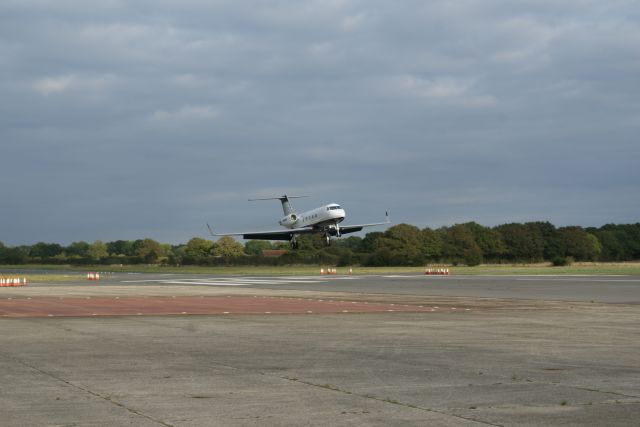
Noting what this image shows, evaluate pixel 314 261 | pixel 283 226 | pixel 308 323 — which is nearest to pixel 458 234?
pixel 314 261

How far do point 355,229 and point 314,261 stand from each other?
32726mm

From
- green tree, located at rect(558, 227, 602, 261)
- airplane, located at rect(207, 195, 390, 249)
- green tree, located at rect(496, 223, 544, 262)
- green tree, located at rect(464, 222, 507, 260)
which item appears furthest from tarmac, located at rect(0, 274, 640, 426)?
green tree, located at rect(558, 227, 602, 261)

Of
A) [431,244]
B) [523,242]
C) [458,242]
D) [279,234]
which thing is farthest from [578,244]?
[279,234]

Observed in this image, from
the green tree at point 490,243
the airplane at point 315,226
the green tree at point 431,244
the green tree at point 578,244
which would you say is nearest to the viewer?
the airplane at point 315,226

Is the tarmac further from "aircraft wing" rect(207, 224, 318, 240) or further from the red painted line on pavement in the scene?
"aircraft wing" rect(207, 224, 318, 240)

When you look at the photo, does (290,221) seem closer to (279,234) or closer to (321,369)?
(279,234)

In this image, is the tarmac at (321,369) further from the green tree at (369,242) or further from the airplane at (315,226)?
the green tree at (369,242)

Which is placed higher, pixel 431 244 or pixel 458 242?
pixel 458 242

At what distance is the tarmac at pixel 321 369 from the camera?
32.3 ft

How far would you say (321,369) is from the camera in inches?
541

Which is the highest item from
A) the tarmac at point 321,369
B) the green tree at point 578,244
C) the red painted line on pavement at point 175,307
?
the green tree at point 578,244

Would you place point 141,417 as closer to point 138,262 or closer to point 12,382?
point 12,382

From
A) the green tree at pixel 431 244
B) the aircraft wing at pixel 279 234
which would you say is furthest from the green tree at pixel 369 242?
the aircraft wing at pixel 279 234

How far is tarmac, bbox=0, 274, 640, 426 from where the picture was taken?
32.3 ft
